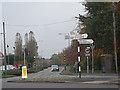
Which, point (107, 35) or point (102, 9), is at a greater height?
point (102, 9)

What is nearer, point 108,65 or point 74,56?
point 108,65

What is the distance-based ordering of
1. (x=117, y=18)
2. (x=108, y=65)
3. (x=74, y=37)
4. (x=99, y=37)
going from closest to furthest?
(x=108, y=65)
(x=74, y=37)
(x=117, y=18)
(x=99, y=37)

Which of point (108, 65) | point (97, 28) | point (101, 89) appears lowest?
point (101, 89)

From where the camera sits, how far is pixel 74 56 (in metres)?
58.8

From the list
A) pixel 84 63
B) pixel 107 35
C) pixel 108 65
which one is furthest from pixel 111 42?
pixel 108 65

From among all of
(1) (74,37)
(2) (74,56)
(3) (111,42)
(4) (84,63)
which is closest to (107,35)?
(3) (111,42)

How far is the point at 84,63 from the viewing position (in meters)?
47.2

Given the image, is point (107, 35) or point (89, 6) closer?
point (107, 35)

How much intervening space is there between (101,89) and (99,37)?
2647 centimetres

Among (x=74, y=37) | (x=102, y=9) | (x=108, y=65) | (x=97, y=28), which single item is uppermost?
(x=102, y=9)

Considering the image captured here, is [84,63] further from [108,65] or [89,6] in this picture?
[108,65]

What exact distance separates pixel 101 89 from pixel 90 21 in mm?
25925

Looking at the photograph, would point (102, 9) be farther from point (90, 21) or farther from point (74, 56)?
point (74, 56)

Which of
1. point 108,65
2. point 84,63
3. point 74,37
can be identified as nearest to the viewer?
point 108,65
